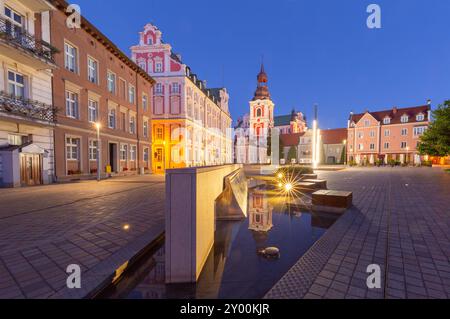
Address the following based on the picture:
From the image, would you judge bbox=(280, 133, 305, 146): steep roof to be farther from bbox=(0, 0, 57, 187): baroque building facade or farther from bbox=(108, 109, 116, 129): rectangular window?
bbox=(0, 0, 57, 187): baroque building facade

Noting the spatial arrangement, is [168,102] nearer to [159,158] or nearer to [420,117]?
[159,158]

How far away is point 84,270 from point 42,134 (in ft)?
48.0

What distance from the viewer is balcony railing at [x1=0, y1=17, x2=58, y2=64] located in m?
11.1

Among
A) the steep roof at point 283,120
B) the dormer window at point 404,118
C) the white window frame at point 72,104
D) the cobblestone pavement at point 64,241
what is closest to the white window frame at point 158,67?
the white window frame at point 72,104

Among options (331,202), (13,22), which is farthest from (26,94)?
(331,202)

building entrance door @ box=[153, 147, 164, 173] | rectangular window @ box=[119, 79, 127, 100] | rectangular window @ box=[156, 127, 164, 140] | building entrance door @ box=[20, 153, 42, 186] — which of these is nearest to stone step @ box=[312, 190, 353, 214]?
building entrance door @ box=[20, 153, 42, 186]

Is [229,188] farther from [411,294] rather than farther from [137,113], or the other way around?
[137,113]

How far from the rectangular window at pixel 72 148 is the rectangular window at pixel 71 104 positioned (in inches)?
69.6

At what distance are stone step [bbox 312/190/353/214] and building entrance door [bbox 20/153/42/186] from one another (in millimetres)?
15460

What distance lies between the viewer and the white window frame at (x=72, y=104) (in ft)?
52.4

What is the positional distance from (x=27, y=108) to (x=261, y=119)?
198 feet

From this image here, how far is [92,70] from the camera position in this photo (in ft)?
61.3

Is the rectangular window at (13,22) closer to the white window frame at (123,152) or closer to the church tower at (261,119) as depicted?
the white window frame at (123,152)
